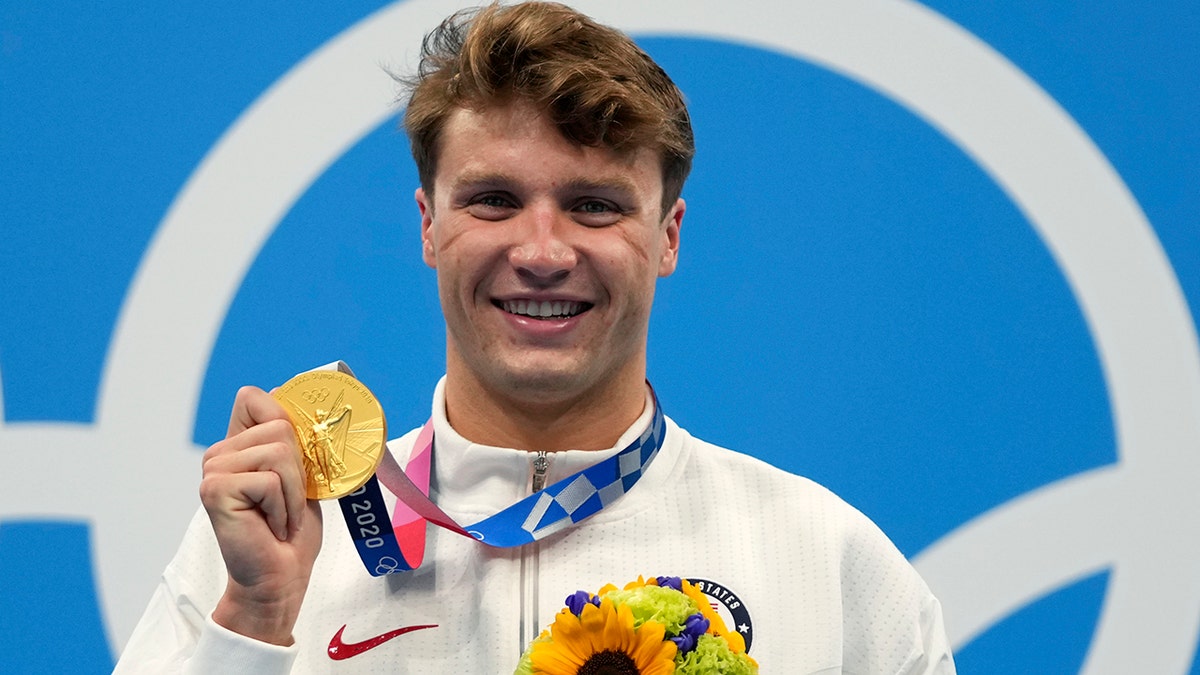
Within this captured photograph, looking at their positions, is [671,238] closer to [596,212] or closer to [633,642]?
[596,212]

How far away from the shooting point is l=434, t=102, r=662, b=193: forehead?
1804mm

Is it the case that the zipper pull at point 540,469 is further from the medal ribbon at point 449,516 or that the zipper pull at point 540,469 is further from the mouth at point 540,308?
the mouth at point 540,308

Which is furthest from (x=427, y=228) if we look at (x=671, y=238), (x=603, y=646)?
(x=603, y=646)

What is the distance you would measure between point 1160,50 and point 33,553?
2552 mm

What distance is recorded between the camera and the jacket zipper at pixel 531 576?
5.80ft

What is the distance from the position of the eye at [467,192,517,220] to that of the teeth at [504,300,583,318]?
0.13 metres

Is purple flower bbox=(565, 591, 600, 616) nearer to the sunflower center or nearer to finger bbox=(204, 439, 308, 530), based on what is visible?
the sunflower center

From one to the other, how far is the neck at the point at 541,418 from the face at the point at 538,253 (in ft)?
0.16

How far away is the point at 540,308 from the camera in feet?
5.96

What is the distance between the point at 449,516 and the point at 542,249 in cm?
41

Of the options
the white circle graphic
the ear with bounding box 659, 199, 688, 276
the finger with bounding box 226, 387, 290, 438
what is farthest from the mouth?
the white circle graphic

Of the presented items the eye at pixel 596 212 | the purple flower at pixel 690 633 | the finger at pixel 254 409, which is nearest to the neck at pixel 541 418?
the eye at pixel 596 212

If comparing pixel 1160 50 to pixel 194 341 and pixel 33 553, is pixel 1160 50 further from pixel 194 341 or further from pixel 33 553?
pixel 33 553

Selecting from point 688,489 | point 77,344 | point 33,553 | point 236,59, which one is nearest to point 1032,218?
point 688,489
